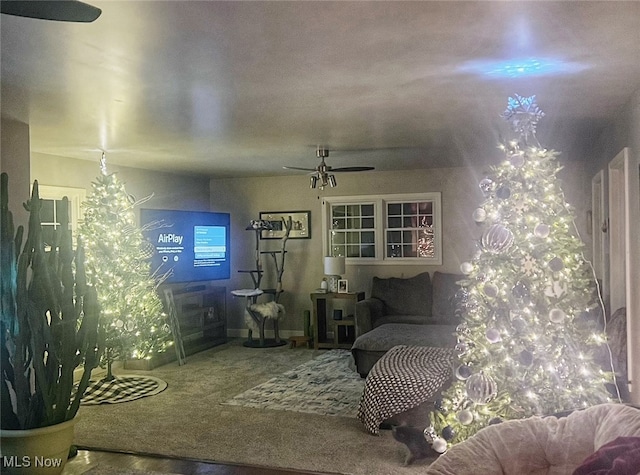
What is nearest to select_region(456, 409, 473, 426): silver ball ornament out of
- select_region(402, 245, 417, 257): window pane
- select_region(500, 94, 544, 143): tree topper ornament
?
select_region(500, 94, 544, 143): tree topper ornament

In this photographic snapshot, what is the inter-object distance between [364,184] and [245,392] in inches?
142

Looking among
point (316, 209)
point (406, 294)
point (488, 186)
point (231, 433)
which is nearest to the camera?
point (488, 186)

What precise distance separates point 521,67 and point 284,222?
5.55m

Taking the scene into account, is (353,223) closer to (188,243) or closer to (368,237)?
(368,237)

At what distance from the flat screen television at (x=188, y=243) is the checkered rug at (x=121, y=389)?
145 centimetres

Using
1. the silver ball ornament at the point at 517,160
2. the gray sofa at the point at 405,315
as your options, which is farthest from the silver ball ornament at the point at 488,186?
the gray sofa at the point at 405,315

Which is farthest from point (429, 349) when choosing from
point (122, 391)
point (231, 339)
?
point (231, 339)

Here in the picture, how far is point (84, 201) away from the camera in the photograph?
6.19 m

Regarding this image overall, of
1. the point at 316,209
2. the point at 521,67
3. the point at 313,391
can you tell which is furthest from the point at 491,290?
the point at 316,209

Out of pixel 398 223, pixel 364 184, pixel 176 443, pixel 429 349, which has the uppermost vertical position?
pixel 364 184

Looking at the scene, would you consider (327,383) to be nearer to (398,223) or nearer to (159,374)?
(159,374)

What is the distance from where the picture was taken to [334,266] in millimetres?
7590

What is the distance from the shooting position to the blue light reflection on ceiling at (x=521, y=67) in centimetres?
291

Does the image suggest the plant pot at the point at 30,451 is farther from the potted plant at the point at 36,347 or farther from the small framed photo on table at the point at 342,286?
the small framed photo on table at the point at 342,286
